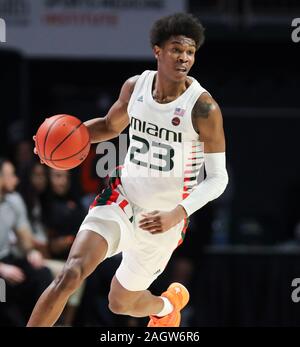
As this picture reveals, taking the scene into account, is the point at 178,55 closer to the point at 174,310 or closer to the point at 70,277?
the point at 70,277

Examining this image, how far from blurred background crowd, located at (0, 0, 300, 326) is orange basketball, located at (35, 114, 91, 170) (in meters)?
2.97

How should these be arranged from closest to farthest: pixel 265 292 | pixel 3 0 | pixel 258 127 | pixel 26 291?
pixel 26 291 → pixel 265 292 → pixel 3 0 → pixel 258 127

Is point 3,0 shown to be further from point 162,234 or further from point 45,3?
point 162,234

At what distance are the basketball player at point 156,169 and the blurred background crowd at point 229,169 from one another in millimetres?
2873

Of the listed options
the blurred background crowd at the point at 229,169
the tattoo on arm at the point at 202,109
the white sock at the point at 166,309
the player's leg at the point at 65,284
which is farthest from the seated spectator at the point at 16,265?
the tattoo on arm at the point at 202,109

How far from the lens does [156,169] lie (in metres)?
6.79

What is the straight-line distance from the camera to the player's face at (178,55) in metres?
6.58

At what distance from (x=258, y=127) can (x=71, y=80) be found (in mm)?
2989

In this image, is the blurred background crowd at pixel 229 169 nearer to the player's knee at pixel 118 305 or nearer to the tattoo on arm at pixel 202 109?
the player's knee at pixel 118 305

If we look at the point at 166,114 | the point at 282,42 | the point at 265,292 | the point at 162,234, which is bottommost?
the point at 265,292

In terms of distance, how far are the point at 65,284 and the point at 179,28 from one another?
6.13 feet

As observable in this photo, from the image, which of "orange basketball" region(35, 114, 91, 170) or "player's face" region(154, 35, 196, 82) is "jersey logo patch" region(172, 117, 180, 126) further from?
"orange basketball" region(35, 114, 91, 170)

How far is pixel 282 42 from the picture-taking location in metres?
12.6
